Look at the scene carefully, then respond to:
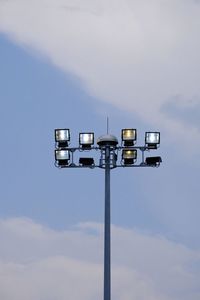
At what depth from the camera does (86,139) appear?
4131cm

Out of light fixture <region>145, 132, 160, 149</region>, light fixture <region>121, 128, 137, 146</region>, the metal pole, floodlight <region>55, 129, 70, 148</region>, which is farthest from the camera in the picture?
floodlight <region>55, 129, 70, 148</region>

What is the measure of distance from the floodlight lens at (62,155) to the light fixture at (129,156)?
213 cm

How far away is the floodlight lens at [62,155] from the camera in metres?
41.5

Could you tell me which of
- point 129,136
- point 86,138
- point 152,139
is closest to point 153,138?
point 152,139

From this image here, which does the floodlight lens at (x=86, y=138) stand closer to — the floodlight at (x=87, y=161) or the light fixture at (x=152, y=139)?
the floodlight at (x=87, y=161)

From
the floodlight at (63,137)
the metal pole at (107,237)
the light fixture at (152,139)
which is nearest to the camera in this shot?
the metal pole at (107,237)

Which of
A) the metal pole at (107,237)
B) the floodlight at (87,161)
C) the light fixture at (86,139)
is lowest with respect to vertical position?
the metal pole at (107,237)

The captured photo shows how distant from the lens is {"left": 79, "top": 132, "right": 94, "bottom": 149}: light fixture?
41219 millimetres

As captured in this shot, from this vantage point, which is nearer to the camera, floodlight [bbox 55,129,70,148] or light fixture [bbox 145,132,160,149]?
light fixture [bbox 145,132,160,149]

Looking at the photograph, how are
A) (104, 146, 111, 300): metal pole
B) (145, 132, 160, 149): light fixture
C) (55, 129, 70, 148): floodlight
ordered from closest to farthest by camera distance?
(104, 146, 111, 300): metal pole → (145, 132, 160, 149): light fixture → (55, 129, 70, 148): floodlight

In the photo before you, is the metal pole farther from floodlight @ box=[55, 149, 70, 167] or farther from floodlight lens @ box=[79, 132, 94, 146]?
floodlight @ box=[55, 149, 70, 167]

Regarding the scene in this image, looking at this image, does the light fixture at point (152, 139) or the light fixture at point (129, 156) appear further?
the light fixture at point (152, 139)

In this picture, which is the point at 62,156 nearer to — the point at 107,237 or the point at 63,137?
the point at 63,137

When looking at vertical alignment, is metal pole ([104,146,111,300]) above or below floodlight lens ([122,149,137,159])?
below
